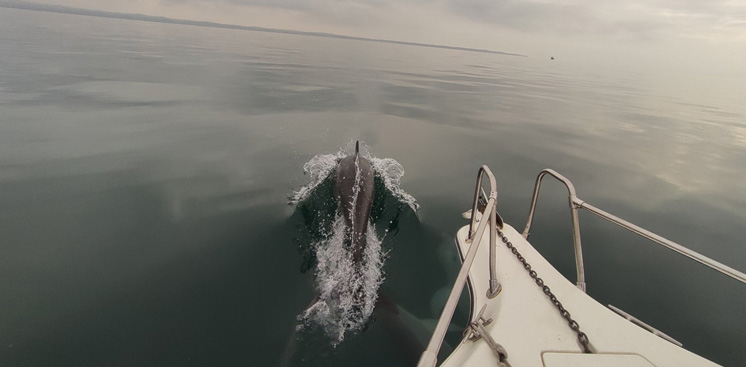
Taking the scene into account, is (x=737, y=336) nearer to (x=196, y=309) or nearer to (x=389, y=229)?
(x=389, y=229)

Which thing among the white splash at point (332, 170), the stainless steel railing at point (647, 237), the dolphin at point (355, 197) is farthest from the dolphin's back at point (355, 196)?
the stainless steel railing at point (647, 237)

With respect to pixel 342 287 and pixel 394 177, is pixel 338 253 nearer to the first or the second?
pixel 342 287

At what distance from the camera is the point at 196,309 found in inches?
247

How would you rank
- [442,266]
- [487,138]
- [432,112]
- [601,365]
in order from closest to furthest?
[601,365], [442,266], [487,138], [432,112]

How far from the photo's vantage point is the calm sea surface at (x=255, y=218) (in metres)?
5.89

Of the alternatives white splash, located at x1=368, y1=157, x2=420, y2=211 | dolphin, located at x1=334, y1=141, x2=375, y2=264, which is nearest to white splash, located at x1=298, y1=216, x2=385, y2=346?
dolphin, located at x1=334, y1=141, x2=375, y2=264

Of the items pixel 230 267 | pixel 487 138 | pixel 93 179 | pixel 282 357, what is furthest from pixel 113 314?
pixel 487 138

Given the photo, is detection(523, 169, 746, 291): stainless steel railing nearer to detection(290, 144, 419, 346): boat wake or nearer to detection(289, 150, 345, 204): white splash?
detection(290, 144, 419, 346): boat wake

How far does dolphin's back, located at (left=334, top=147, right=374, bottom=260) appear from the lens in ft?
26.7

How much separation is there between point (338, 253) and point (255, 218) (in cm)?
297

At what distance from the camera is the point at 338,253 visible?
26.3 feet

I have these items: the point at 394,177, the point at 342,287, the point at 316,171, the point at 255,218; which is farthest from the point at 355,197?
the point at 316,171

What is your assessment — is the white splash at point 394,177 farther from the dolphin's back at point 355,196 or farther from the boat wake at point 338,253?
the dolphin's back at point 355,196

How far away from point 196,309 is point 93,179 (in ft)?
25.4
